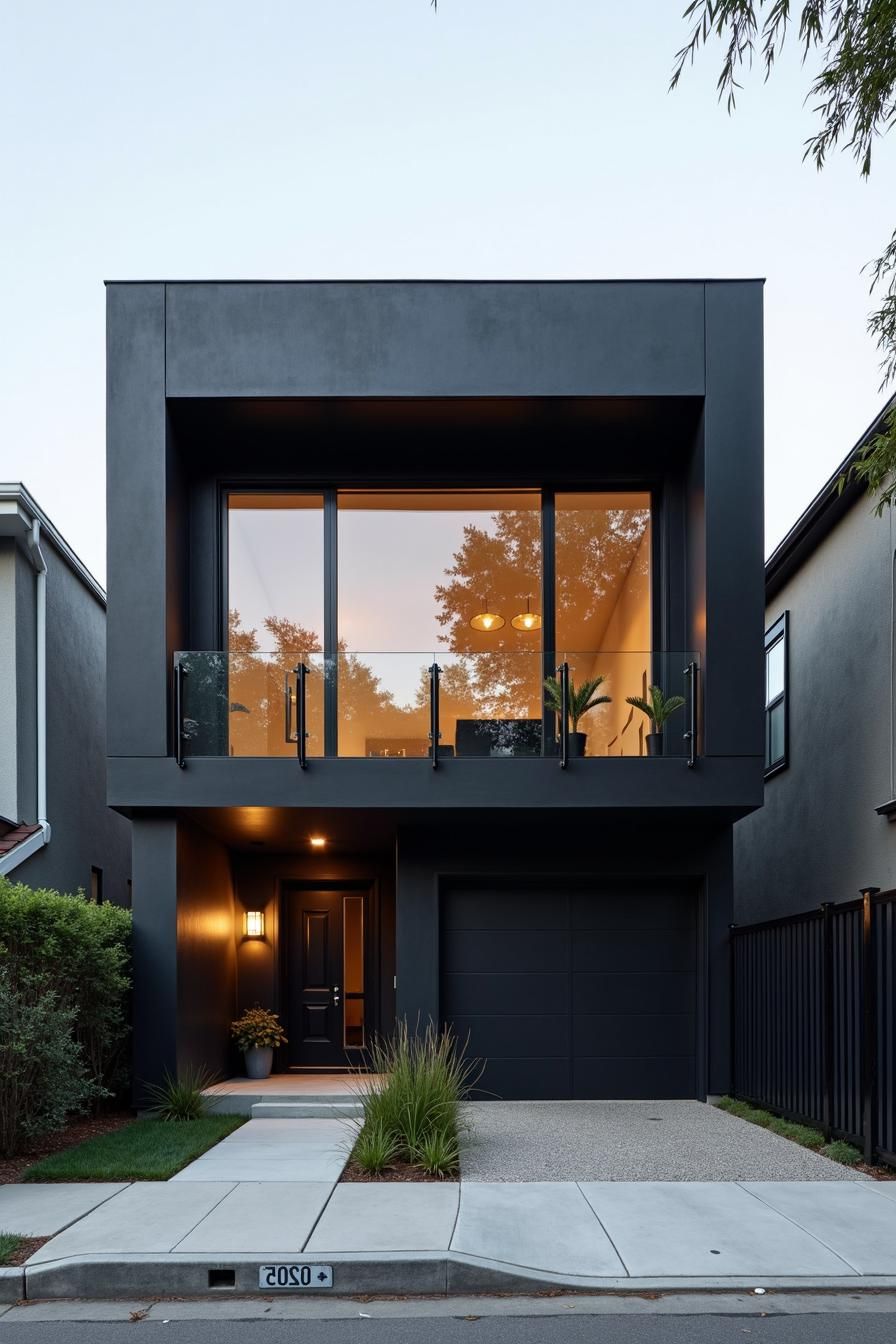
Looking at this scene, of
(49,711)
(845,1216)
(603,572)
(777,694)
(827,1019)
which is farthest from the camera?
(777,694)

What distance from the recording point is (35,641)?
1405cm

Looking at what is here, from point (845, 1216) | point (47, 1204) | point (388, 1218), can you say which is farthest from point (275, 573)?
point (845, 1216)

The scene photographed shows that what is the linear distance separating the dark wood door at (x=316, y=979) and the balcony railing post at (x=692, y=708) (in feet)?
17.5

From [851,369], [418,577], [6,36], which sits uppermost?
[6,36]

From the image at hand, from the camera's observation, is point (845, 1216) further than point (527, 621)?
No

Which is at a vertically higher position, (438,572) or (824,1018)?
(438,572)

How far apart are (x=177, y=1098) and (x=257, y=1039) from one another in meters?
2.71

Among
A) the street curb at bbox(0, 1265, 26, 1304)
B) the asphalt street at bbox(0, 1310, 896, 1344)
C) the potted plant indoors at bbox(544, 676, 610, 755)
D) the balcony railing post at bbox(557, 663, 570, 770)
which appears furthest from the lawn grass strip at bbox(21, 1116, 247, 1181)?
the potted plant indoors at bbox(544, 676, 610, 755)

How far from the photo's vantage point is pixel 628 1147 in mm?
9102

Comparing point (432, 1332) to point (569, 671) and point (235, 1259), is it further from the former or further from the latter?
point (569, 671)

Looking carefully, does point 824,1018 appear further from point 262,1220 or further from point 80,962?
point 80,962

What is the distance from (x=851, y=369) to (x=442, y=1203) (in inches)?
671

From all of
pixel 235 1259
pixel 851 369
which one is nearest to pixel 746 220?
pixel 851 369

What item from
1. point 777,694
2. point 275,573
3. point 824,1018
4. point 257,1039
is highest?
point 275,573
